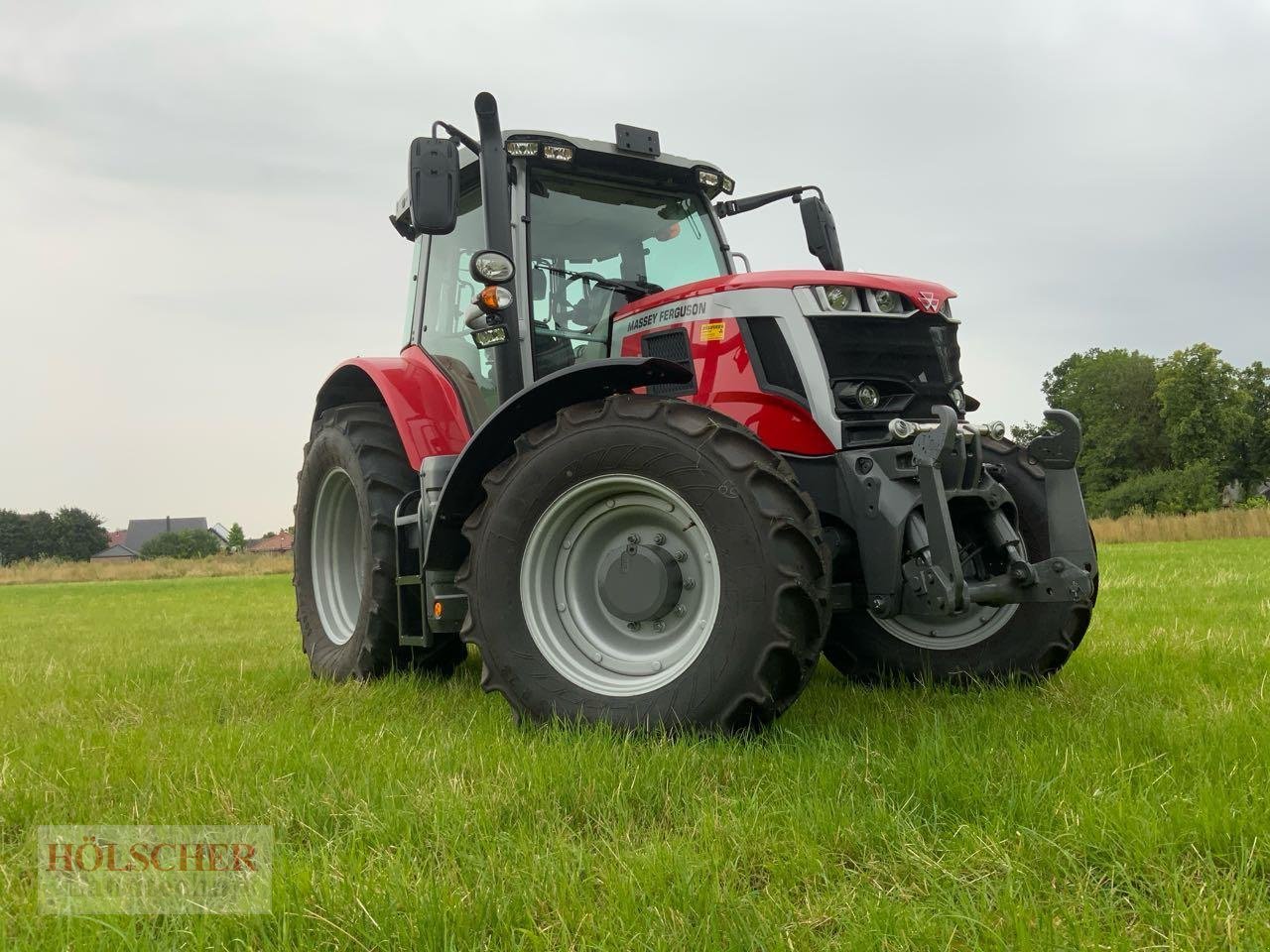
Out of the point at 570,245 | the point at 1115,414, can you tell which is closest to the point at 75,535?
the point at 1115,414

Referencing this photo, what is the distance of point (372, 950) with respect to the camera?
68.5 inches

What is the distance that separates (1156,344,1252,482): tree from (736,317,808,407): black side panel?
48959 millimetres

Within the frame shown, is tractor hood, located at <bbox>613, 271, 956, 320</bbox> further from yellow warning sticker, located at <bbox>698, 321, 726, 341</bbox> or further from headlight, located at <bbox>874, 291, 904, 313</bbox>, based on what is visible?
yellow warning sticker, located at <bbox>698, 321, 726, 341</bbox>

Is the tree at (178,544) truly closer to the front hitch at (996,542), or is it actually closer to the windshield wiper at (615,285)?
the windshield wiper at (615,285)

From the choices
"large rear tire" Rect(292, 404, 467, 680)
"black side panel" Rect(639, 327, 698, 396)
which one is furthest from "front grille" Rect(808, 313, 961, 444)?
"large rear tire" Rect(292, 404, 467, 680)

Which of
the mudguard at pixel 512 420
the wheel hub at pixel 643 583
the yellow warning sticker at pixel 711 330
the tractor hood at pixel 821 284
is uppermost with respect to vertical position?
the tractor hood at pixel 821 284

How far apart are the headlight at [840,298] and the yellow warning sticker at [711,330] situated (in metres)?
0.40

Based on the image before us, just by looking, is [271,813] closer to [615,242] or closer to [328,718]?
[328,718]

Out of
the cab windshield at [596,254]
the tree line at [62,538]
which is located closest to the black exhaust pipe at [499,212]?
the cab windshield at [596,254]

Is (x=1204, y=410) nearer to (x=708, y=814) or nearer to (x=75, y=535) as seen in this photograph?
(x=708, y=814)

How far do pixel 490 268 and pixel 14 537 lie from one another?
79219 mm

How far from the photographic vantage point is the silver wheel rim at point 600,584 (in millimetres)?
3174

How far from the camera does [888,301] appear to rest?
3.67 m

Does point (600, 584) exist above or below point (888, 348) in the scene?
below
